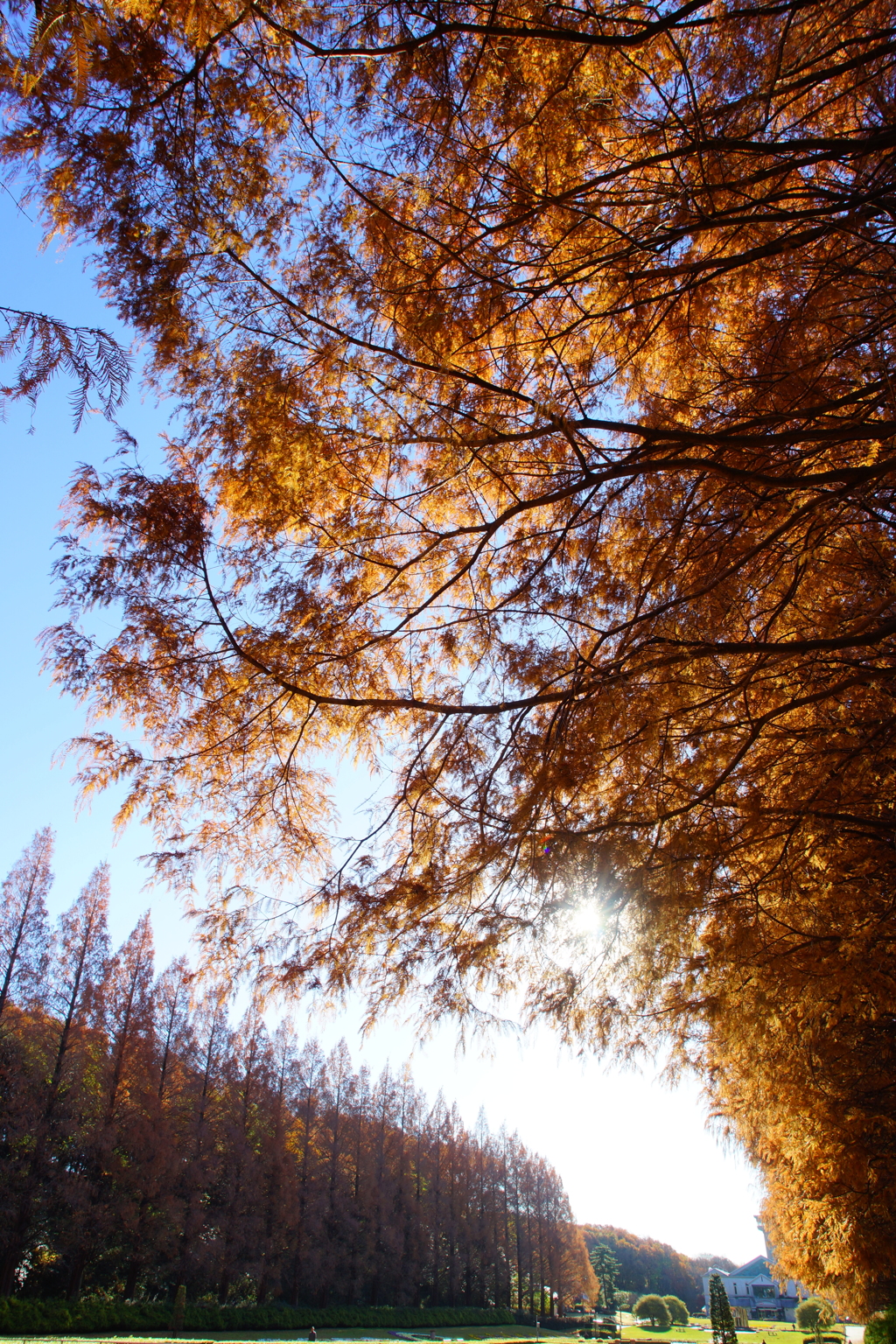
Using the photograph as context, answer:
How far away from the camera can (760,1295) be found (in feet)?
225

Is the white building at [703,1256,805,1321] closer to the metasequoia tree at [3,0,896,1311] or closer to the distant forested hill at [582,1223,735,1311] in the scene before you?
the distant forested hill at [582,1223,735,1311]

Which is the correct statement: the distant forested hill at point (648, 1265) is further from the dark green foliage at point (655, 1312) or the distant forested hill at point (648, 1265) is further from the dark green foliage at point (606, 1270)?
the dark green foliage at point (655, 1312)

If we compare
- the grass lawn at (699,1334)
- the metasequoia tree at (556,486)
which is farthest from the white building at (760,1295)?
the metasequoia tree at (556,486)

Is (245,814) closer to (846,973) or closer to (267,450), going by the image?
(267,450)

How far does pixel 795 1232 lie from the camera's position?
7594 millimetres

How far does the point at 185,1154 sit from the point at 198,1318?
12.3 ft

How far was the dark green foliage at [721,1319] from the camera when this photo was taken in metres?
20.7

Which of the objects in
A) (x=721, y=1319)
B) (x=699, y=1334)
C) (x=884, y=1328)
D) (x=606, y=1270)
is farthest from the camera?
(x=606, y=1270)

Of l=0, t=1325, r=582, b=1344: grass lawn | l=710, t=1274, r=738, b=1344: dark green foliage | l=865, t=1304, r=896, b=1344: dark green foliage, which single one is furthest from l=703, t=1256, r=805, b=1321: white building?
l=865, t=1304, r=896, b=1344: dark green foliage

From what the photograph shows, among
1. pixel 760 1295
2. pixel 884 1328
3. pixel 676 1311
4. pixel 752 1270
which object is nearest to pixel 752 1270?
pixel 752 1270

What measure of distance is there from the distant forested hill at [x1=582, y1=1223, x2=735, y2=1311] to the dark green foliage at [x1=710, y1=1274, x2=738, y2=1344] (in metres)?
57.0

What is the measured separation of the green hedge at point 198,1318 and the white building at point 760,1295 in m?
48.5

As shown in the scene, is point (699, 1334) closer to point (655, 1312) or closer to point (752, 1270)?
point (655, 1312)

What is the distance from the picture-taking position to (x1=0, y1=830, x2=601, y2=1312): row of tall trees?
1520 centimetres
